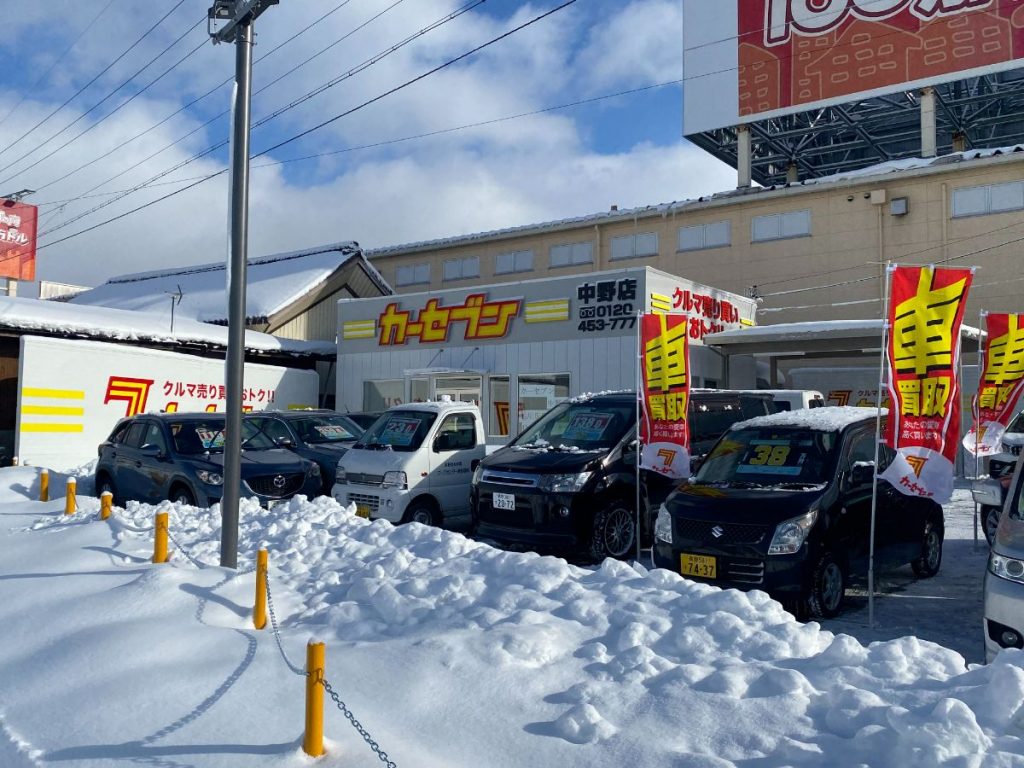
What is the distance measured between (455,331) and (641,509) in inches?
465

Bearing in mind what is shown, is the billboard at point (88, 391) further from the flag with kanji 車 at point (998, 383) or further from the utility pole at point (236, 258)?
the flag with kanji 車 at point (998, 383)

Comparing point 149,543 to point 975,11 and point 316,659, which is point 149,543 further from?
point 975,11

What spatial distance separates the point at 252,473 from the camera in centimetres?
1104

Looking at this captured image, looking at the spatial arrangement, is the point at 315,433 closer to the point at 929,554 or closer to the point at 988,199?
the point at 929,554

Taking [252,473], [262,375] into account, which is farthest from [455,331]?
[252,473]

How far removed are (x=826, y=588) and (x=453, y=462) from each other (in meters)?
5.33

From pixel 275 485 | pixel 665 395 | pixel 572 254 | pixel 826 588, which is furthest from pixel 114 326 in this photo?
pixel 826 588

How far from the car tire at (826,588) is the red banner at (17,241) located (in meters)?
37.9

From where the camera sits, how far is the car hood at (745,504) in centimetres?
684

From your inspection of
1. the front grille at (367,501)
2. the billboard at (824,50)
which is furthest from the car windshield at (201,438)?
the billboard at (824,50)

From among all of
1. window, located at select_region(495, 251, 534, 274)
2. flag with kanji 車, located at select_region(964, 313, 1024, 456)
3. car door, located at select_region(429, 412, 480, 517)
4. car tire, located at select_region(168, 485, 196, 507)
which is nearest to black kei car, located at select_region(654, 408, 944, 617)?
flag with kanji 車, located at select_region(964, 313, 1024, 456)

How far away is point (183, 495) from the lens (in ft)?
37.0

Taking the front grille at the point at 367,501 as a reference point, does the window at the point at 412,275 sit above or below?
above

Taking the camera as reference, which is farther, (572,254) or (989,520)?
(572,254)
